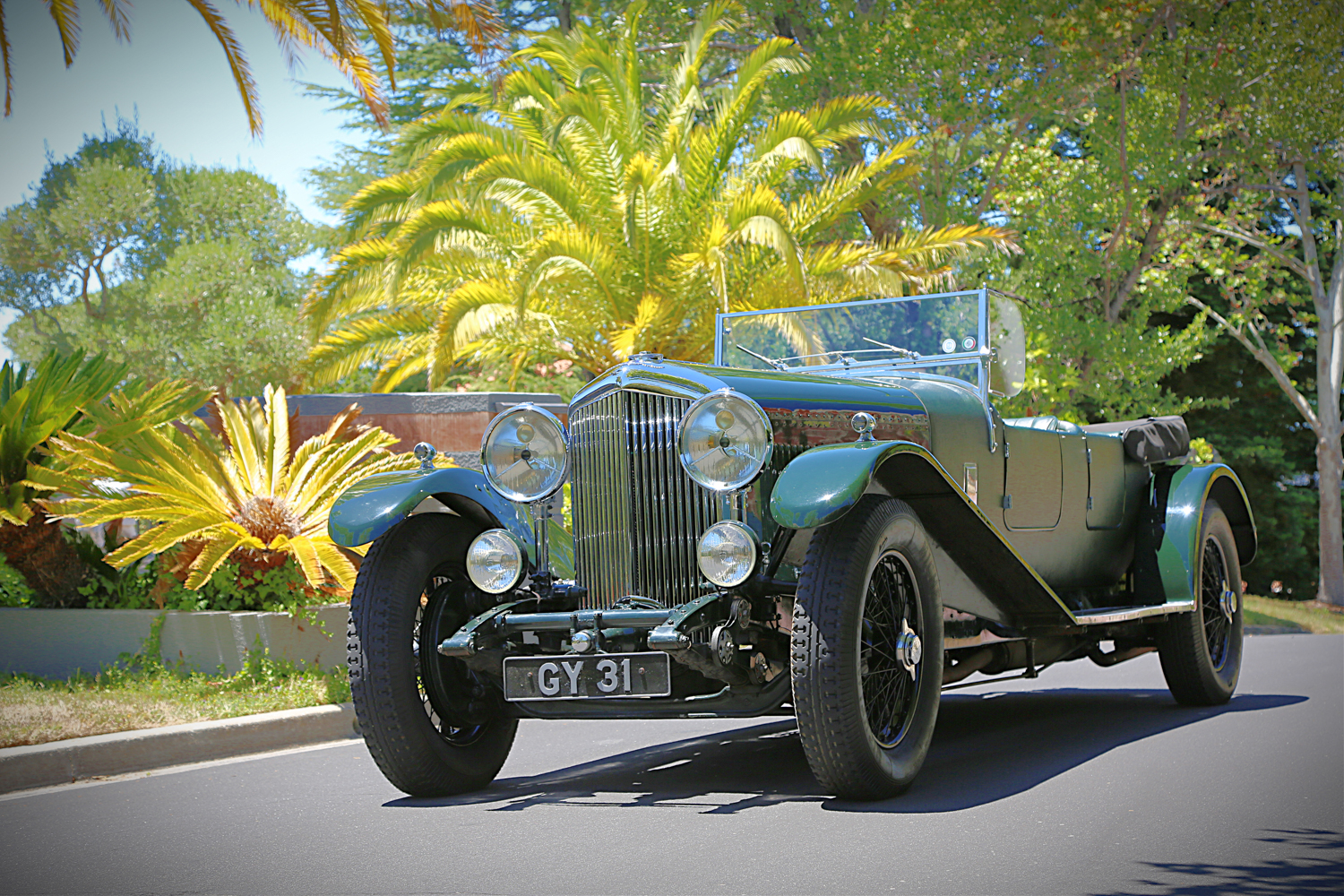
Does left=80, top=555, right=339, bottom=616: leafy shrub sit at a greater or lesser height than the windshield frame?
lesser

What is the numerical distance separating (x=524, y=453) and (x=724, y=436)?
100 centimetres

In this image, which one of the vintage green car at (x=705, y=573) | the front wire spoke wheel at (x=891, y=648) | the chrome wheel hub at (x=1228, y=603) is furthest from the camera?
the chrome wheel hub at (x=1228, y=603)

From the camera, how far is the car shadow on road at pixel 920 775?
450 centimetres

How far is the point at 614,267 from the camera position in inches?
510

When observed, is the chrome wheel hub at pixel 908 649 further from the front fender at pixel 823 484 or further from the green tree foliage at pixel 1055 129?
the green tree foliage at pixel 1055 129

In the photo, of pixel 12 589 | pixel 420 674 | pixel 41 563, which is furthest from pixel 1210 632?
pixel 12 589

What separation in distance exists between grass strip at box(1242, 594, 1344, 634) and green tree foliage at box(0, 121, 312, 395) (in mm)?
20885

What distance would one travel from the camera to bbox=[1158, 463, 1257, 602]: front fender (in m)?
6.65

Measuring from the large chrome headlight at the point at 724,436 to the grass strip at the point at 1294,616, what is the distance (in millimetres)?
12749

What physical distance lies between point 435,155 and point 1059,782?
10.0 meters

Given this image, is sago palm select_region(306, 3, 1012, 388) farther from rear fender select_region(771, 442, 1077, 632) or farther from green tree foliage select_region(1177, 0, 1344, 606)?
rear fender select_region(771, 442, 1077, 632)

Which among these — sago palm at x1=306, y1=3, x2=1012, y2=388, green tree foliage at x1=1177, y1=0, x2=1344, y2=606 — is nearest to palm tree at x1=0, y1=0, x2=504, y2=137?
sago palm at x1=306, y1=3, x2=1012, y2=388

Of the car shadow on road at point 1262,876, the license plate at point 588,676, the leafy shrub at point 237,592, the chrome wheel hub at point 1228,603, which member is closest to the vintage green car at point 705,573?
the license plate at point 588,676

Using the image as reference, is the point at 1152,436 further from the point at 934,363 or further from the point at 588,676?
the point at 588,676
